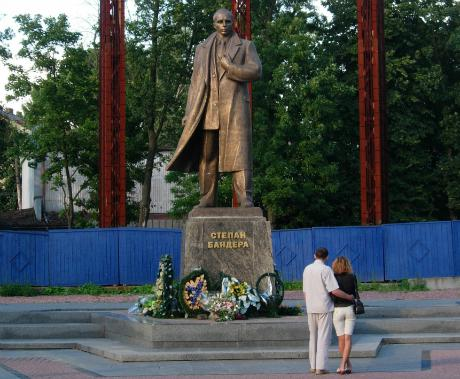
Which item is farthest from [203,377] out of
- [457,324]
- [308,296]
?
[457,324]

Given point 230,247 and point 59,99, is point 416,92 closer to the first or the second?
point 59,99

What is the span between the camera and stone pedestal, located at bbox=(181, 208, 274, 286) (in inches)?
509

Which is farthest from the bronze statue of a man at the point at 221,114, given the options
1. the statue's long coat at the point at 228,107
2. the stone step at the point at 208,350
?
the stone step at the point at 208,350

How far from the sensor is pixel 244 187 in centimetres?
1334

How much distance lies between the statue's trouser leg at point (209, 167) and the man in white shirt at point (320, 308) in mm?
3397

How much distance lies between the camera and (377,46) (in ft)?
94.0

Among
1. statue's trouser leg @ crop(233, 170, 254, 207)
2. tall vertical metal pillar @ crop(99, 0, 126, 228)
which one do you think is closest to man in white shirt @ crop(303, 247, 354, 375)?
statue's trouser leg @ crop(233, 170, 254, 207)

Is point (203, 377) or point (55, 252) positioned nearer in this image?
point (203, 377)

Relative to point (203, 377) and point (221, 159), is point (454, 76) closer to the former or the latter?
point (221, 159)

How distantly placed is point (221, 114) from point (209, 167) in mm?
786

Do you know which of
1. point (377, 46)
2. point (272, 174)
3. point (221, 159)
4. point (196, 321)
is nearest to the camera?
point (196, 321)

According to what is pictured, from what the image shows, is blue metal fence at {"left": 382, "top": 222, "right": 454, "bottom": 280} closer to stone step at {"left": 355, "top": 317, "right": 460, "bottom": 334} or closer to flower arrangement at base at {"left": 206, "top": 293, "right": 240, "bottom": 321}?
stone step at {"left": 355, "top": 317, "right": 460, "bottom": 334}

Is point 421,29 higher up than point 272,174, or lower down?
higher up

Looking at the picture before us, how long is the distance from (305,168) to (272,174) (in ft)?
4.40
